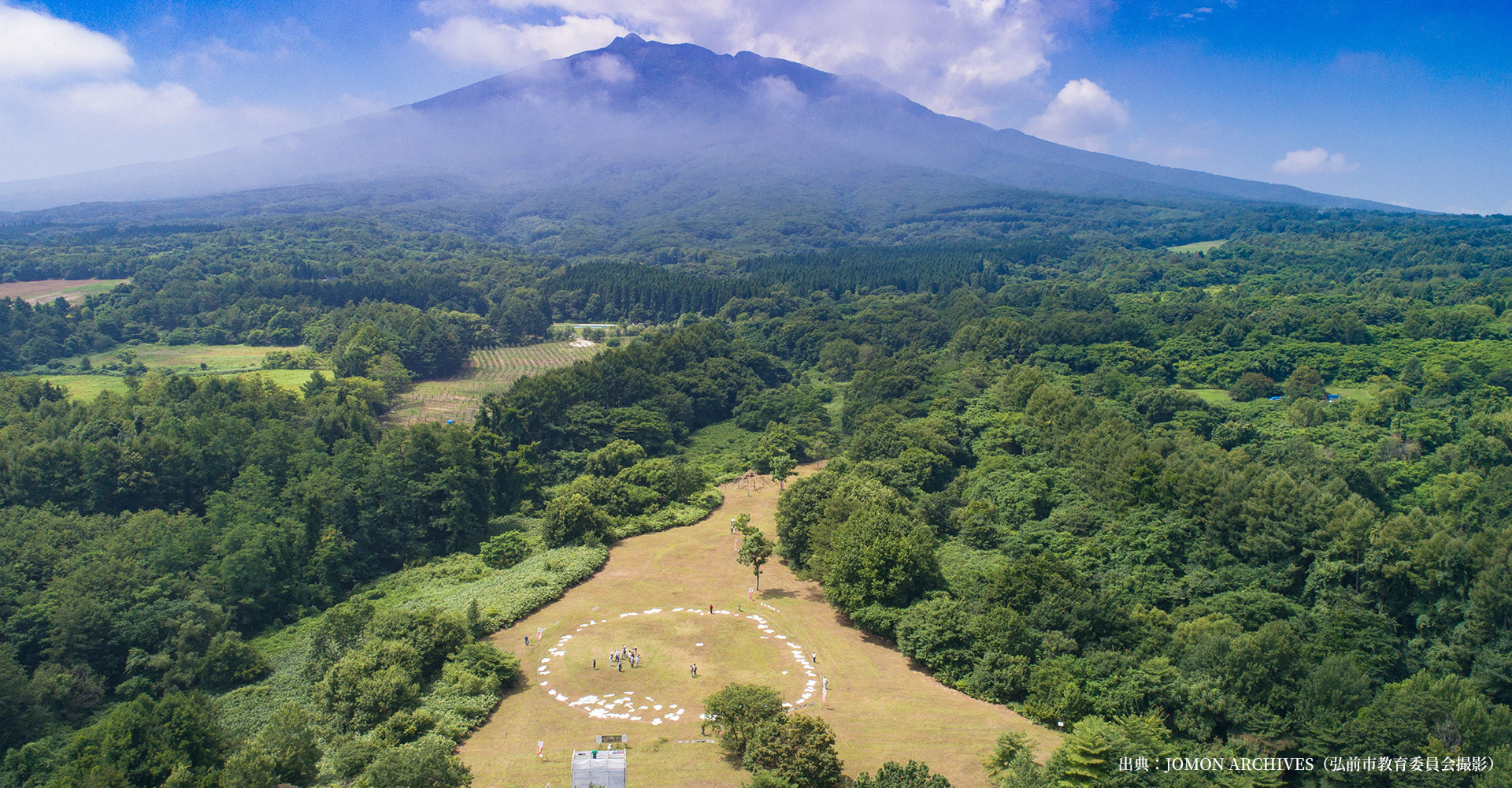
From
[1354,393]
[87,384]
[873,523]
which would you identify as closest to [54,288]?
[87,384]

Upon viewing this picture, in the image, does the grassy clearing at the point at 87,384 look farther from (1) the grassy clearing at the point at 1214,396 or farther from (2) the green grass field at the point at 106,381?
(1) the grassy clearing at the point at 1214,396

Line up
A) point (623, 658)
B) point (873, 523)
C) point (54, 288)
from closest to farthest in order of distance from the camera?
point (623, 658)
point (873, 523)
point (54, 288)

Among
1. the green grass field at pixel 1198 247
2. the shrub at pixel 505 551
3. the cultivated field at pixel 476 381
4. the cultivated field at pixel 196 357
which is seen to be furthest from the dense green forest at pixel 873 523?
the green grass field at pixel 1198 247

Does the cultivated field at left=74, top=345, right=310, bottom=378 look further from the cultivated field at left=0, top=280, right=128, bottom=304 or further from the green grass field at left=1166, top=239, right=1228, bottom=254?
the green grass field at left=1166, top=239, right=1228, bottom=254

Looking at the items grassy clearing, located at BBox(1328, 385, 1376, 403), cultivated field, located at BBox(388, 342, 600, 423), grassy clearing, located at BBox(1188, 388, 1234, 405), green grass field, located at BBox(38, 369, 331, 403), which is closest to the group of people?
cultivated field, located at BBox(388, 342, 600, 423)

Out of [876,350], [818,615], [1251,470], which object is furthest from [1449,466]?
[876,350]

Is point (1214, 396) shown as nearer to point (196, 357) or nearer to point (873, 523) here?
point (873, 523)
